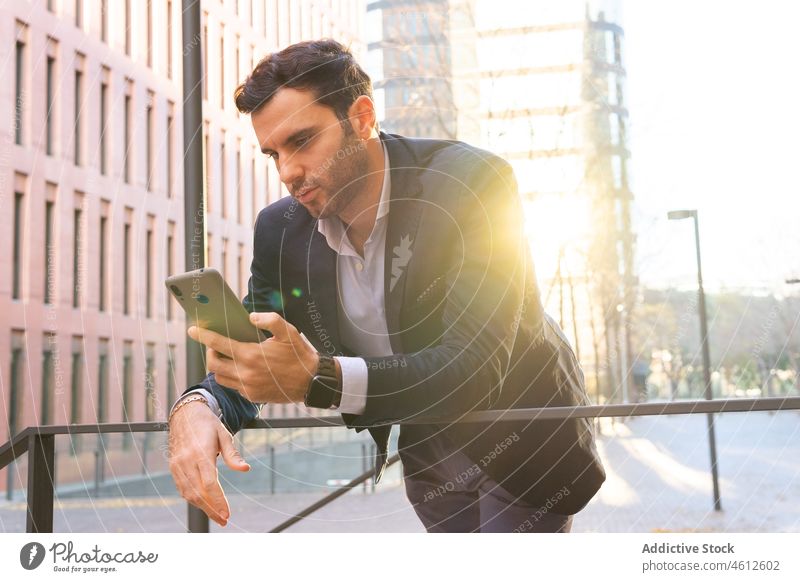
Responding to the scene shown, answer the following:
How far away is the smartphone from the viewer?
4.70 ft

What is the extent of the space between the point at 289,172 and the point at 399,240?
0.23m

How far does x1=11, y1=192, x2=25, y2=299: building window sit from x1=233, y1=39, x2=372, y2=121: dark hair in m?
11.5

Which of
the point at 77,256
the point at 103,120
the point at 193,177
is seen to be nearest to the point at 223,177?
the point at 103,120

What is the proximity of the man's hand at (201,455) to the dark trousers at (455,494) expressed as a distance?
1.67 ft

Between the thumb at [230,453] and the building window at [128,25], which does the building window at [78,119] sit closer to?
the building window at [128,25]

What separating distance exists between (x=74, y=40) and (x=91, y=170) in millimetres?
1826

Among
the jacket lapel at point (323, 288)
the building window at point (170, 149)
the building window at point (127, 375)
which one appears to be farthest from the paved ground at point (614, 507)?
the jacket lapel at point (323, 288)

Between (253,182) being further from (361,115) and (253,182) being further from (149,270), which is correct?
(361,115)

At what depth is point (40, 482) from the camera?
2.21 metres

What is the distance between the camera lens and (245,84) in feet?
5.80
